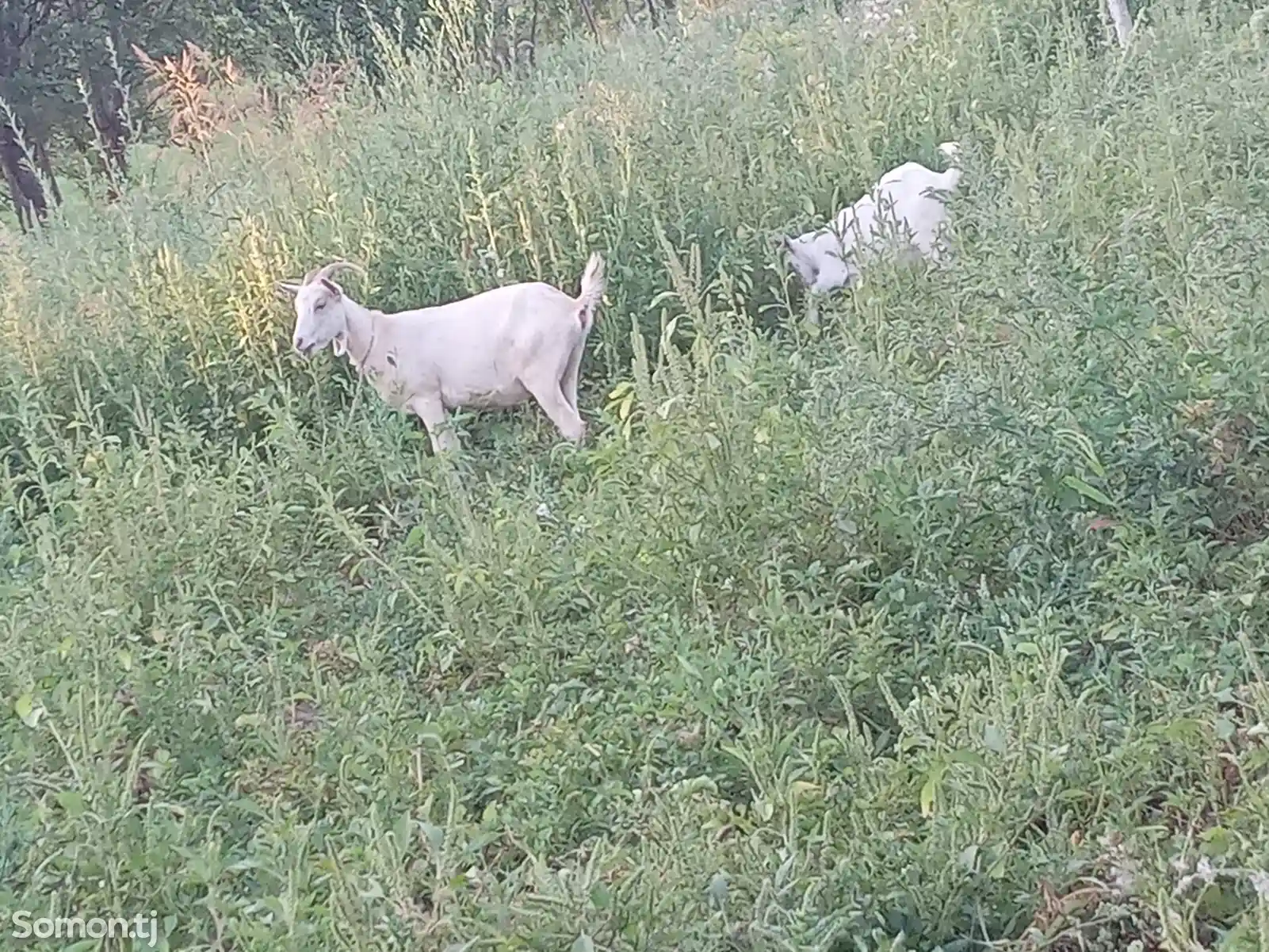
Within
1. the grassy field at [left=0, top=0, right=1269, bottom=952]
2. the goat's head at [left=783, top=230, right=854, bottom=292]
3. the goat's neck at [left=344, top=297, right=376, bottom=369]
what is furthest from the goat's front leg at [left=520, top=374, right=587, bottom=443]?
the goat's head at [left=783, top=230, right=854, bottom=292]

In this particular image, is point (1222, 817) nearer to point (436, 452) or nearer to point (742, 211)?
point (436, 452)

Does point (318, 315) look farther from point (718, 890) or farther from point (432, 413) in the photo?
point (718, 890)

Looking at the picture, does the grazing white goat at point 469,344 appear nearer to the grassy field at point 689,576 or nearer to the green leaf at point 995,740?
the grassy field at point 689,576

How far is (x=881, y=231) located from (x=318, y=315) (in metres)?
1.85

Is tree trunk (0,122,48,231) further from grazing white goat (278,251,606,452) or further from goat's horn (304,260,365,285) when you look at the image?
grazing white goat (278,251,606,452)

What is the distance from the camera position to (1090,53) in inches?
260

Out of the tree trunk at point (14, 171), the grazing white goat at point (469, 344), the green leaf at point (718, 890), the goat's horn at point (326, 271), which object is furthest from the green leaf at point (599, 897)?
the tree trunk at point (14, 171)

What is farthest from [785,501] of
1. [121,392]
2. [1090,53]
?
[1090,53]

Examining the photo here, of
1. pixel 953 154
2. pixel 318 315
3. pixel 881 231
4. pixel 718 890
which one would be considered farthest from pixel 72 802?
pixel 953 154

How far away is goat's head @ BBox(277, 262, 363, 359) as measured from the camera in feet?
15.3

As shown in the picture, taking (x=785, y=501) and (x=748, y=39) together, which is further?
(x=748, y=39)

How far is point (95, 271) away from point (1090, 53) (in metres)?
4.50

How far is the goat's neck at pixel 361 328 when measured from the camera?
15.5 feet

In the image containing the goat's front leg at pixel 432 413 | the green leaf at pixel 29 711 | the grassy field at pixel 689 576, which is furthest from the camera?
the goat's front leg at pixel 432 413
